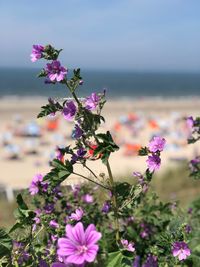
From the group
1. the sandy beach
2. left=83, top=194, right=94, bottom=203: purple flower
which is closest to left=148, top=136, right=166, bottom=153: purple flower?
left=83, top=194, right=94, bottom=203: purple flower

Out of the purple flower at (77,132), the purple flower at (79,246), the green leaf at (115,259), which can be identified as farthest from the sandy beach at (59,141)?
the purple flower at (79,246)

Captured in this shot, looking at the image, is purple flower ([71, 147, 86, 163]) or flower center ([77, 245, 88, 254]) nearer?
flower center ([77, 245, 88, 254])

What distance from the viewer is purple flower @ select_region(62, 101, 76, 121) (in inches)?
64.6

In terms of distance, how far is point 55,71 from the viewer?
167 cm

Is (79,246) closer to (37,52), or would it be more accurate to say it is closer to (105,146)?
(105,146)

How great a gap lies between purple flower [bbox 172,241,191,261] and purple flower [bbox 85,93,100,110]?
479 mm

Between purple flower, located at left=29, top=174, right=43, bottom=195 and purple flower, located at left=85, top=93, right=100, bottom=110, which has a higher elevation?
purple flower, located at left=85, top=93, right=100, bottom=110

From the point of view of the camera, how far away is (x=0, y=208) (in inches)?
372

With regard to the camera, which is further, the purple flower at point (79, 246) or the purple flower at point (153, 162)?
the purple flower at point (153, 162)

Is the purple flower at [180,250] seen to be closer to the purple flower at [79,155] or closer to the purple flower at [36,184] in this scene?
the purple flower at [79,155]

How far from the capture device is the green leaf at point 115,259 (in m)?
1.47

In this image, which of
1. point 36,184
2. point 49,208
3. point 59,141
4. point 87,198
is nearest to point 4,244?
point 36,184

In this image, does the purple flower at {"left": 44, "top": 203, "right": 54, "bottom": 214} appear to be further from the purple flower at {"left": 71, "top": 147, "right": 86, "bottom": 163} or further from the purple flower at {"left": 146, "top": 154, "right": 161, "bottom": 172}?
the purple flower at {"left": 146, "top": 154, "right": 161, "bottom": 172}

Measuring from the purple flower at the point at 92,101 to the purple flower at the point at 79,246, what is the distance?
52 centimetres
